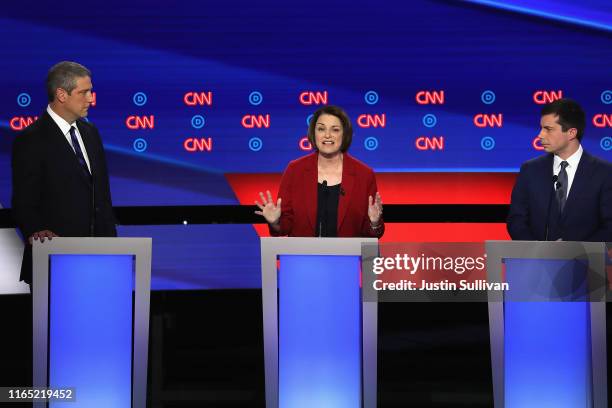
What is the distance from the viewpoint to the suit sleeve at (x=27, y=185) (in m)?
2.85

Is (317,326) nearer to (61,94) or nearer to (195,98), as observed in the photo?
(61,94)

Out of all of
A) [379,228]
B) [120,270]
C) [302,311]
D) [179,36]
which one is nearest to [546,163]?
[379,228]

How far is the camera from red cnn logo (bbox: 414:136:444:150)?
4449 millimetres

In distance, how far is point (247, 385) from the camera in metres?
3.99

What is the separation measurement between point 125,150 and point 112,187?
Answer: 9.2 inches

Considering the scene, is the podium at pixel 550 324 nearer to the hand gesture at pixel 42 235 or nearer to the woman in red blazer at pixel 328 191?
the woman in red blazer at pixel 328 191

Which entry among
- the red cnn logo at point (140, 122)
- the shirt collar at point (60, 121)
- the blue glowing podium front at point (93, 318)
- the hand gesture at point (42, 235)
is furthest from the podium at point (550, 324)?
the red cnn logo at point (140, 122)

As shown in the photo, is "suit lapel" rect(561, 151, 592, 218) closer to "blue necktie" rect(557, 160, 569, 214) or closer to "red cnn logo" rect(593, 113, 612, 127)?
"blue necktie" rect(557, 160, 569, 214)

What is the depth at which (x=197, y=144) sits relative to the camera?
4473 millimetres

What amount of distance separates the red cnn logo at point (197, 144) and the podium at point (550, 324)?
2344mm

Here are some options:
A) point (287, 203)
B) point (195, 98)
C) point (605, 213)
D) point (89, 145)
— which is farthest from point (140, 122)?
point (605, 213)

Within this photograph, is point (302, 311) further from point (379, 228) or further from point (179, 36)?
point (179, 36)

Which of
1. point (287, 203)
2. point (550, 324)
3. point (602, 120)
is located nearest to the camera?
point (550, 324)

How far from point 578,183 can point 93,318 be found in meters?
1.95
